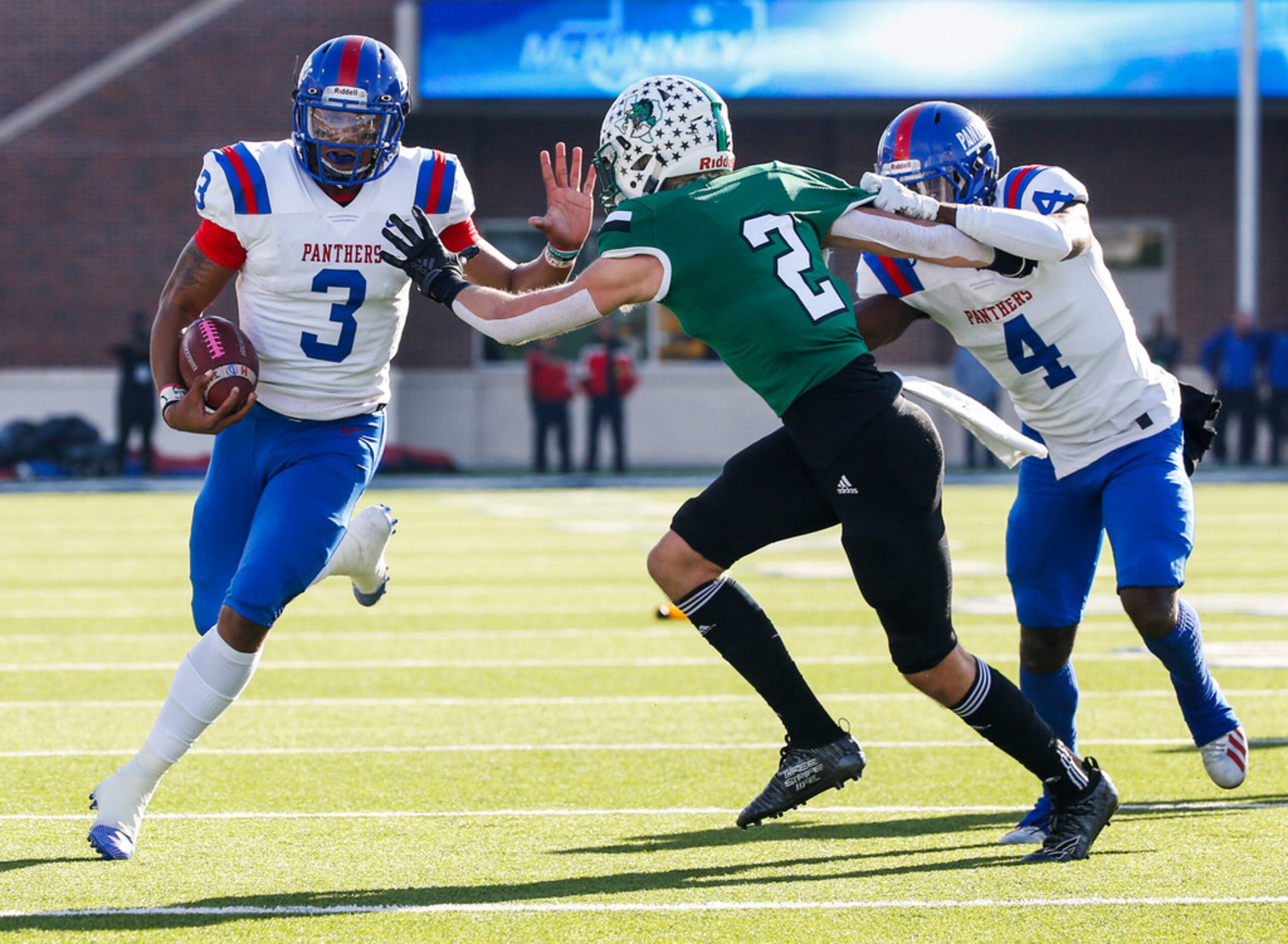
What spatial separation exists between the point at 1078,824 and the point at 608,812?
1259 millimetres

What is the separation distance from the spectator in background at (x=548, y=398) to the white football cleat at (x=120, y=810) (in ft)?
52.0

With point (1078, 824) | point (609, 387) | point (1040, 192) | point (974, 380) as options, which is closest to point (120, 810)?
point (1078, 824)

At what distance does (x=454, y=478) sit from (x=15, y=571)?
10.0 m

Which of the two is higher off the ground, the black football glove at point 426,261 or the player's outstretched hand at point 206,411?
the black football glove at point 426,261

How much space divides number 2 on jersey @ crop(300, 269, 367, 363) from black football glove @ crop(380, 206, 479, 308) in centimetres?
28

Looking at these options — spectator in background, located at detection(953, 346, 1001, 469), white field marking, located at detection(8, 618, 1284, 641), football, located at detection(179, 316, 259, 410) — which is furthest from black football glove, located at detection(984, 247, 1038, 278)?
spectator in background, located at detection(953, 346, 1001, 469)

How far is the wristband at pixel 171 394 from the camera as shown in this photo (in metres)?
4.62

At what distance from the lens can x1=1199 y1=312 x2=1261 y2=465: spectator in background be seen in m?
20.7

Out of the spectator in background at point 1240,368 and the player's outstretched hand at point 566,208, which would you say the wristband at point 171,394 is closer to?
the player's outstretched hand at point 566,208

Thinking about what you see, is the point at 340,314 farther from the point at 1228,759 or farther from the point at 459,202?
the point at 1228,759

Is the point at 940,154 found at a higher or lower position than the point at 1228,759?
higher

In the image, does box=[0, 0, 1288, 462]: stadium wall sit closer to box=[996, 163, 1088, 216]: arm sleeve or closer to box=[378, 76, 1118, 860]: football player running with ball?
box=[996, 163, 1088, 216]: arm sleeve

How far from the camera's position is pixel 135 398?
66.1 ft

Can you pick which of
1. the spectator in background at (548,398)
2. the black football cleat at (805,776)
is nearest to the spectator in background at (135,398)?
the spectator in background at (548,398)
